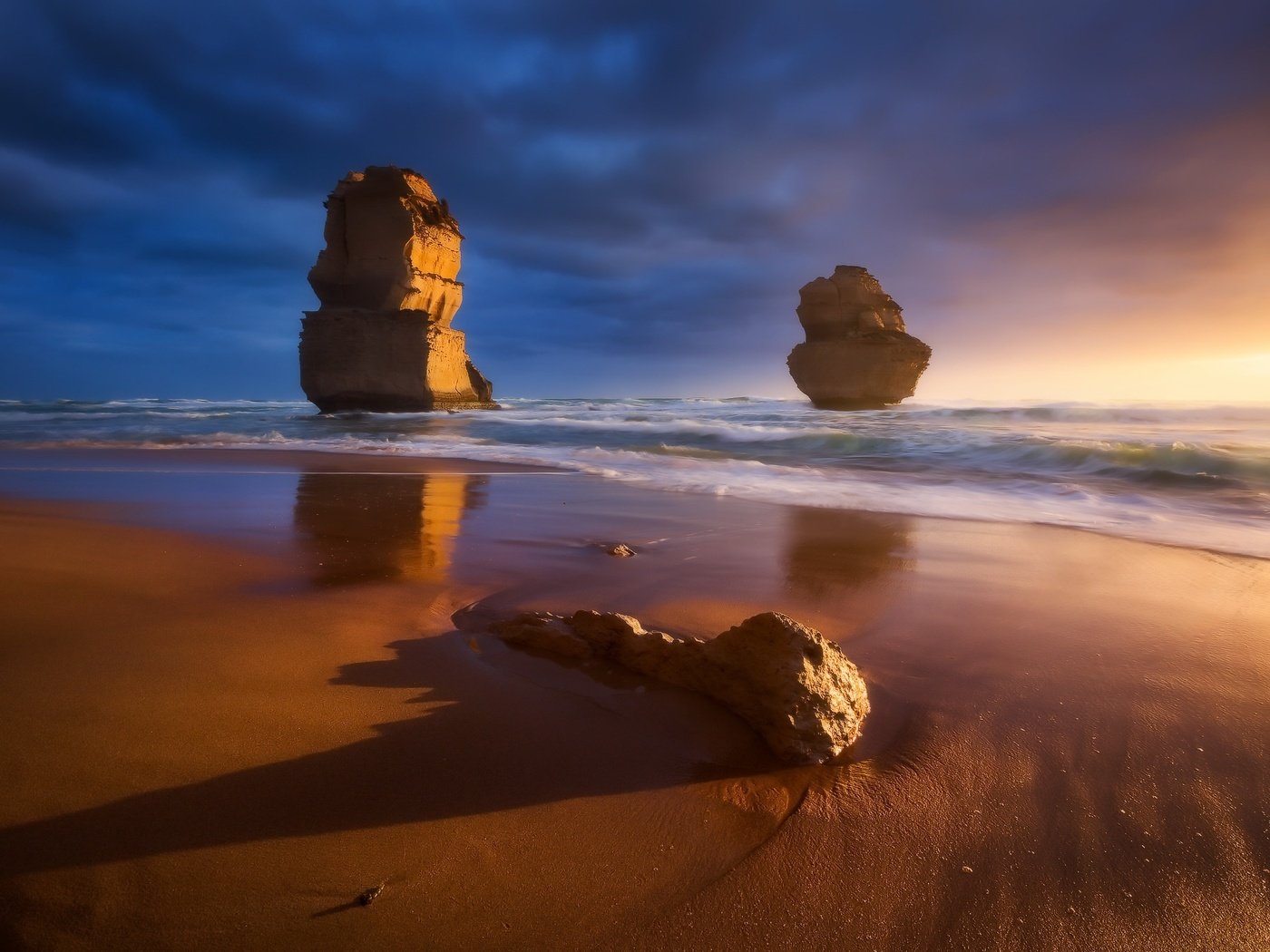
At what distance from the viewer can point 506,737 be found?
5.41 ft

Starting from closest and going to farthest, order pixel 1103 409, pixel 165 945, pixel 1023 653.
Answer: pixel 165 945 → pixel 1023 653 → pixel 1103 409

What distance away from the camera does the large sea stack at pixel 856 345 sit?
3669cm

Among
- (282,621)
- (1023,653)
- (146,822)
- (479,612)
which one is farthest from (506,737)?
(1023,653)

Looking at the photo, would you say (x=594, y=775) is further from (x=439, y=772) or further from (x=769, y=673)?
(x=769, y=673)

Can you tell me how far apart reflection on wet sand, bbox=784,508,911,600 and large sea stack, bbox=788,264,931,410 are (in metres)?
33.9

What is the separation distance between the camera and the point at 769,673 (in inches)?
66.4

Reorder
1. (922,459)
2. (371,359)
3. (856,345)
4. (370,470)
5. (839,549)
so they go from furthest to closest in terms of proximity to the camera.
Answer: (856,345)
(371,359)
(922,459)
(370,470)
(839,549)

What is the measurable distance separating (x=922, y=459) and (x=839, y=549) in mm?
8182

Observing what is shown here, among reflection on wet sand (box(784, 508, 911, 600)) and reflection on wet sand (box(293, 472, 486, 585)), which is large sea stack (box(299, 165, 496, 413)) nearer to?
reflection on wet sand (box(293, 472, 486, 585))

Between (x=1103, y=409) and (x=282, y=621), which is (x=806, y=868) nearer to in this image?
(x=282, y=621)

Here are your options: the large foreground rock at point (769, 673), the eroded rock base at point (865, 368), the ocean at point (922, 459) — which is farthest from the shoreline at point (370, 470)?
the eroded rock base at point (865, 368)

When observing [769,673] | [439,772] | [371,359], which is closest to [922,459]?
[769,673]

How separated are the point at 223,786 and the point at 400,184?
28.7 metres

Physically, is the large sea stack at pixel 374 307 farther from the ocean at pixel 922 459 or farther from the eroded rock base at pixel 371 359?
the ocean at pixel 922 459
